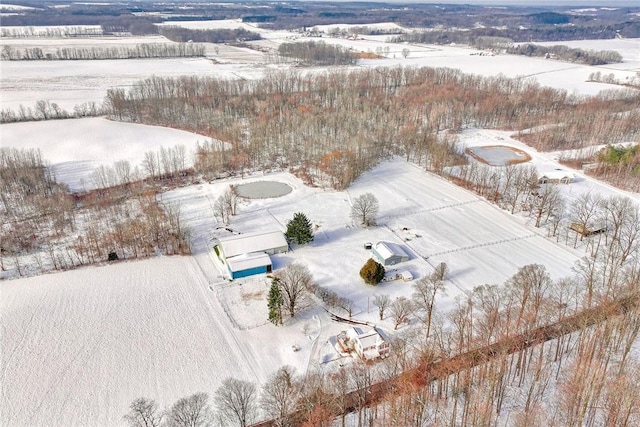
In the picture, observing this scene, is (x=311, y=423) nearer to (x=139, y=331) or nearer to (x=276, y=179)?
(x=139, y=331)

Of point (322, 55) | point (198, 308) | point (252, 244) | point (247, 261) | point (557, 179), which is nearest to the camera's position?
point (198, 308)

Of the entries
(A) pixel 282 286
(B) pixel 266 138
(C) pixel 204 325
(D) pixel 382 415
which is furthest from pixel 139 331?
(B) pixel 266 138

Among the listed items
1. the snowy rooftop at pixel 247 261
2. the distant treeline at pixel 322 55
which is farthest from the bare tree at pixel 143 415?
the distant treeline at pixel 322 55

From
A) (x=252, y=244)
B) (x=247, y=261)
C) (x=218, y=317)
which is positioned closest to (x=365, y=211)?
(x=252, y=244)

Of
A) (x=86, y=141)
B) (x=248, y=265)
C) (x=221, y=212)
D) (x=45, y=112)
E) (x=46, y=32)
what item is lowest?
(x=248, y=265)

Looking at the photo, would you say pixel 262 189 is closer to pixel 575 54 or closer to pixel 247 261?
pixel 247 261

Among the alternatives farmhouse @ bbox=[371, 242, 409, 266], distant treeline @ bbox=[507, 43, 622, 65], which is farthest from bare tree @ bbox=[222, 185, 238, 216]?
distant treeline @ bbox=[507, 43, 622, 65]
